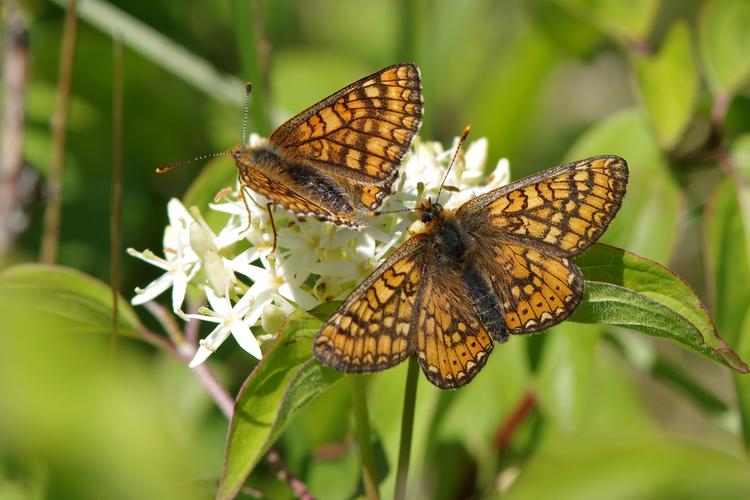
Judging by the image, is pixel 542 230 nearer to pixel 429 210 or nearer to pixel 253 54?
pixel 429 210

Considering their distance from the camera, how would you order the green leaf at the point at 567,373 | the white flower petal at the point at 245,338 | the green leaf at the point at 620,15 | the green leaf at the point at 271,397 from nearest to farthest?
1. the green leaf at the point at 271,397
2. the white flower petal at the point at 245,338
3. the green leaf at the point at 567,373
4. the green leaf at the point at 620,15

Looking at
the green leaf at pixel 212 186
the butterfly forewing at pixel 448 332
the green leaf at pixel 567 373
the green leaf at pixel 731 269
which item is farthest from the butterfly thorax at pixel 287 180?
the green leaf at pixel 731 269

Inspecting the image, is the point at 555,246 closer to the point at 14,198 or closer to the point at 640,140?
the point at 640,140

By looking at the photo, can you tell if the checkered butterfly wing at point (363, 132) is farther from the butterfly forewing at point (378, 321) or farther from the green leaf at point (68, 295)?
the green leaf at point (68, 295)

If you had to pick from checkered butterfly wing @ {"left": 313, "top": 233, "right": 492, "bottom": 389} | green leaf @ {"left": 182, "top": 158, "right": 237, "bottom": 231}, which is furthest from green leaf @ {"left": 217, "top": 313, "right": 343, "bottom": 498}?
green leaf @ {"left": 182, "top": 158, "right": 237, "bottom": 231}

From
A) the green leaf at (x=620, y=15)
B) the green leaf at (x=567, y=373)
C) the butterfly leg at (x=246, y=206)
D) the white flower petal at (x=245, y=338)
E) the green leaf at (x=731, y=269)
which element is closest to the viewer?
the white flower petal at (x=245, y=338)

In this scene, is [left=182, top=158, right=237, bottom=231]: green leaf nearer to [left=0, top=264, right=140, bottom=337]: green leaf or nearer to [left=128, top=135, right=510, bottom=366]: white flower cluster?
[left=128, top=135, right=510, bottom=366]: white flower cluster

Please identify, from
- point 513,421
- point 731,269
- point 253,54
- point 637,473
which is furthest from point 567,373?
point 637,473
